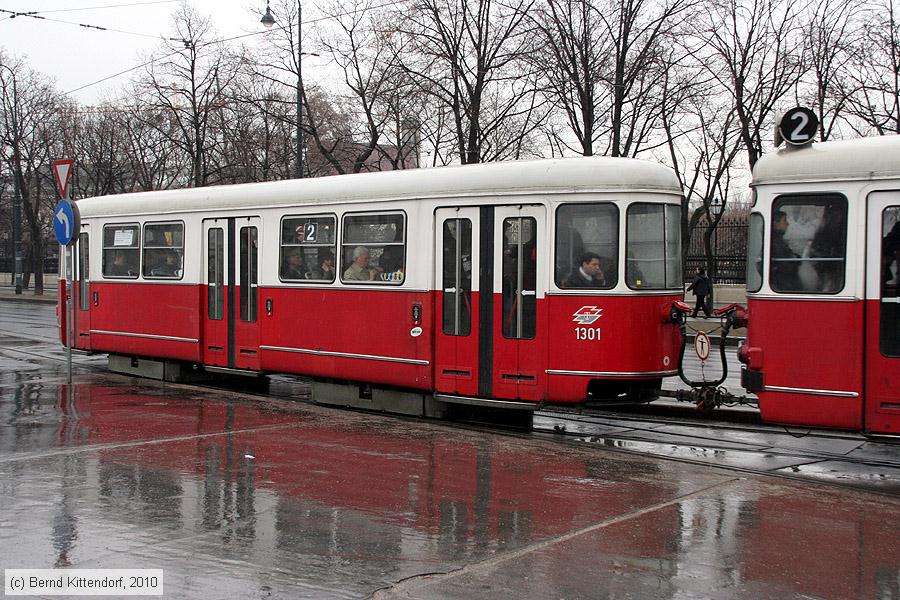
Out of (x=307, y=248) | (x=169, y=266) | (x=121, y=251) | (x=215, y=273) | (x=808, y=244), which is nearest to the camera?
(x=808, y=244)

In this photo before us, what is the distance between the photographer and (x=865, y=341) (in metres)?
9.10

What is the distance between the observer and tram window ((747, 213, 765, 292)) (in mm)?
9703

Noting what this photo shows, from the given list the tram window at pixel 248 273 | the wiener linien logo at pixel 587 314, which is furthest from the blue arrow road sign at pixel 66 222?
the wiener linien logo at pixel 587 314

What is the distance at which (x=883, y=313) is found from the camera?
9023 mm

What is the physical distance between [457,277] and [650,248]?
236 centimetres

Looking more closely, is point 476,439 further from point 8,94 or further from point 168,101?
Answer: point 8,94

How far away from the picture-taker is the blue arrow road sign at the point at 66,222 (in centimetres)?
1422

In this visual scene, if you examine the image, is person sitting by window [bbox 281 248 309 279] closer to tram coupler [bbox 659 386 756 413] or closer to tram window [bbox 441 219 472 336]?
tram window [bbox 441 219 472 336]

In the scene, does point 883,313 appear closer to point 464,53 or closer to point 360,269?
point 360,269

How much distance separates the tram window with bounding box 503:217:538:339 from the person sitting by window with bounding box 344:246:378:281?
2153mm

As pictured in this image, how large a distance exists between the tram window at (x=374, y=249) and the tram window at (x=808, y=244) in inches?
186

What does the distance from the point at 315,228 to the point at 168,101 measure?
93.9 ft

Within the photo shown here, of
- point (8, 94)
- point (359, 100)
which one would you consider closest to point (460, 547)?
point (359, 100)

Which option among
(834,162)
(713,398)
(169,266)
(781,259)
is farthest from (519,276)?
(169,266)
